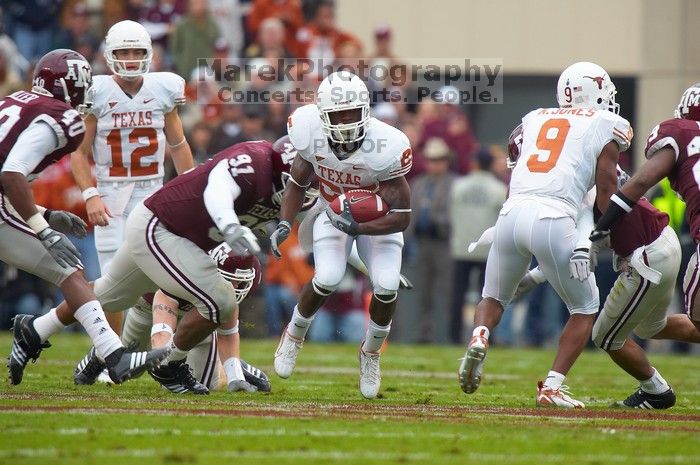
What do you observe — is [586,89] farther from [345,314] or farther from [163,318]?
[345,314]

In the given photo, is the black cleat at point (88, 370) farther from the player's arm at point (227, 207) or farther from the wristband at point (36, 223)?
the player's arm at point (227, 207)

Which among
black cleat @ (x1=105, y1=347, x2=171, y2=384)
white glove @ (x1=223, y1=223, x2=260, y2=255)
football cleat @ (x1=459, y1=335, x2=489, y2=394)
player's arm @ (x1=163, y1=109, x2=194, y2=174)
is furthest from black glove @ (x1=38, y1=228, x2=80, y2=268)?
football cleat @ (x1=459, y1=335, x2=489, y2=394)

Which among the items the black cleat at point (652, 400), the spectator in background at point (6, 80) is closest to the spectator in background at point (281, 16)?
the spectator in background at point (6, 80)

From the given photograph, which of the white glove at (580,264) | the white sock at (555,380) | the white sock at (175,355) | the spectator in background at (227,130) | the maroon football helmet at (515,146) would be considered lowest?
the white sock at (555,380)

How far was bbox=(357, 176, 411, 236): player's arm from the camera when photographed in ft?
23.2

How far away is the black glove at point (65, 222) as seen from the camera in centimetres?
727

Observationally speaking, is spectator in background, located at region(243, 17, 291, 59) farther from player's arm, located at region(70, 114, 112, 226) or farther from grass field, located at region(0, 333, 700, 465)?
grass field, located at region(0, 333, 700, 465)

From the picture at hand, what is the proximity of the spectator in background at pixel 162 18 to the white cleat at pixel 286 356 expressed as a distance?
24.3 feet

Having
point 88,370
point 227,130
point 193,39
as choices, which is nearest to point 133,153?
point 88,370

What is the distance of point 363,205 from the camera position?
23.2 feet

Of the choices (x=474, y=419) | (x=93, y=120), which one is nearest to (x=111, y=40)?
(x=93, y=120)

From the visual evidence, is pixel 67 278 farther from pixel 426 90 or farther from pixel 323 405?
pixel 426 90

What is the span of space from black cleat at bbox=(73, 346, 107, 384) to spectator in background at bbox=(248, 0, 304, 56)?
24.9 ft

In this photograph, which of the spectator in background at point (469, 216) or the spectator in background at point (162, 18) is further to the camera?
the spectator in background at point (162, 18)
